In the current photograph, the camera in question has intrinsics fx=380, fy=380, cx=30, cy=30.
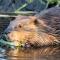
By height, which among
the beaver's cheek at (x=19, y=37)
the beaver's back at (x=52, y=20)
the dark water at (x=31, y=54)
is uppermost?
the beaver's back at (x=52, y=20)

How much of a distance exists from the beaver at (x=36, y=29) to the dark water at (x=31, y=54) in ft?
1.22

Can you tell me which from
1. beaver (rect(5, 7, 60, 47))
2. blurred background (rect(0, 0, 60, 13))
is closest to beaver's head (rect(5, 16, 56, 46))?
beaver (rect(5, 7, 60, 47))

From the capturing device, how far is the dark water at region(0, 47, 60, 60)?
6.99 meters

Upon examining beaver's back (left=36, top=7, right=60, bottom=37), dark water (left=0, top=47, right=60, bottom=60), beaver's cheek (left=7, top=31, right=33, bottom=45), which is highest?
beaver's back (left=36, top=7, right=60, bottom=37)

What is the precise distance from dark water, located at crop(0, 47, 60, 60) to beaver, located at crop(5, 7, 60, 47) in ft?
1.22

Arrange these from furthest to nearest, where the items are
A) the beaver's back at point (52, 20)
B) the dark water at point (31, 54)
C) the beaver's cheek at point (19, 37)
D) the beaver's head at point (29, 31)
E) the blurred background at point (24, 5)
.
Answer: the blurred background at point (24, 5) < the beaver's back at point (52, 20) < the beaver's head at point (29, 31) < the beaver's cheek at point (19, 37) < the dark water at point (31, 54)

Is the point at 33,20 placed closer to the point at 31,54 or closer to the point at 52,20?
the point at 52,20

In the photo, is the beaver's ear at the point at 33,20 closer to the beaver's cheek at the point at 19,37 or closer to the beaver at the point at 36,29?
the beaver at the point at 36,29

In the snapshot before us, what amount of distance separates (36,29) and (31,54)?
1492 mm

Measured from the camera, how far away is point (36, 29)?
8906mm

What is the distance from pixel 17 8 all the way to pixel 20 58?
1039 centimetres

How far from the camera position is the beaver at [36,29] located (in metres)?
8.43

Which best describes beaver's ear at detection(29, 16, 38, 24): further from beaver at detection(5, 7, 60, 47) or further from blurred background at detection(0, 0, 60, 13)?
blurred background at detection(0, 0, 60, 13)

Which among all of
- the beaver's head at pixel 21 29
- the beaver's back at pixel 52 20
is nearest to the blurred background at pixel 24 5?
the beaver's back at pixel 52 20
